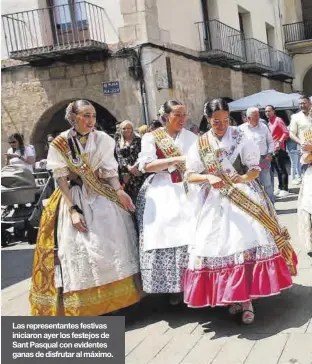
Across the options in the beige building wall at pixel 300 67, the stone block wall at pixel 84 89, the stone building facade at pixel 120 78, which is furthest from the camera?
the beige building wall at pixel 300 67

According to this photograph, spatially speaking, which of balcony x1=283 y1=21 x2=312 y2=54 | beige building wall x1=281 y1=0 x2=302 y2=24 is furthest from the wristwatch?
beige building wall x1=281 y1=0 x2=302 y2=24

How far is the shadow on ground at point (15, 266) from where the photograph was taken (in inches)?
218

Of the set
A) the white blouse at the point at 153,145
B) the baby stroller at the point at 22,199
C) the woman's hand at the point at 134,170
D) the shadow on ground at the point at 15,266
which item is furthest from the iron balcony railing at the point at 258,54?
the white blouse at the point at 153,145

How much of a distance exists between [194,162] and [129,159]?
1700 millimetres

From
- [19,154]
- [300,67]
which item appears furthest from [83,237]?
[300,67]

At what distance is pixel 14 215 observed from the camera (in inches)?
295

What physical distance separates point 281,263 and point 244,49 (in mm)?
13967

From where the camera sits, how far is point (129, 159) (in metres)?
5.14

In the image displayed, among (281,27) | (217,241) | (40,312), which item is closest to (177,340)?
(217,241)

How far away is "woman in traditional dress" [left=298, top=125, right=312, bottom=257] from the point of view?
457cm

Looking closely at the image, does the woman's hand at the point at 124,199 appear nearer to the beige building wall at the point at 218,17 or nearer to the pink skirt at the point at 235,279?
the pink skirt at the point at 235,279

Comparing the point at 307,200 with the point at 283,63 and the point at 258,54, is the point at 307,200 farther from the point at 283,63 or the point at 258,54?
the point at 283,63

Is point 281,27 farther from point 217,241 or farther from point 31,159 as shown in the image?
point 217,241

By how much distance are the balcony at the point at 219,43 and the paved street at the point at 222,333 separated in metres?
10.1
